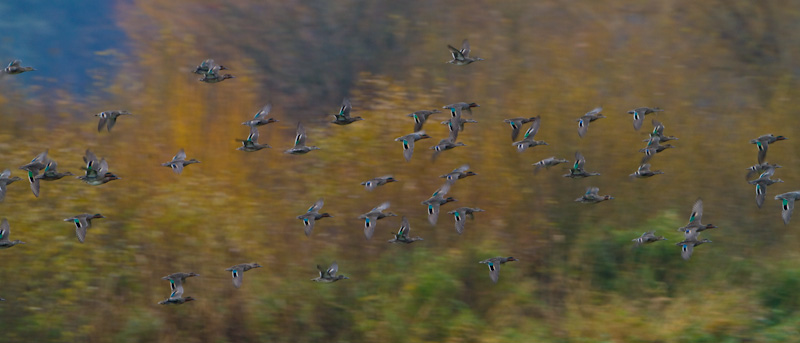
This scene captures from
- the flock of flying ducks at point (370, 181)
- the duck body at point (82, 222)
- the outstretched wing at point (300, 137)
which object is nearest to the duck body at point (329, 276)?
the flock of flying ducks at point (370, 181)

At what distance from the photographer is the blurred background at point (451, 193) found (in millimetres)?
15391

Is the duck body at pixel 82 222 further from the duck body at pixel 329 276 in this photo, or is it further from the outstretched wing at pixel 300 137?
the duck body at pixel 329 276

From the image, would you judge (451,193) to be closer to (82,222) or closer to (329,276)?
(329,276)

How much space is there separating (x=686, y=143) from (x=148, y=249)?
8231 mm

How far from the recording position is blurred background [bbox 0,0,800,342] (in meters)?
15.4

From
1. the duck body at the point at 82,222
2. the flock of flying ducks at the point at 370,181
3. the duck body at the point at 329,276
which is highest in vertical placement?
the flock of flying ducks at the point at 370,181

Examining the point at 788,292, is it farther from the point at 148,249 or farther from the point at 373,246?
the point at 148,249

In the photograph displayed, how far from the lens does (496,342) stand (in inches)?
587

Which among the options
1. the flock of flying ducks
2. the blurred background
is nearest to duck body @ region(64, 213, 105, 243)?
the flock of flying ducks

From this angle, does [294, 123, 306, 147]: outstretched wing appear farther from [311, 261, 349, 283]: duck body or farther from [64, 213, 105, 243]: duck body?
[64, 213, 105, 243]: duck body

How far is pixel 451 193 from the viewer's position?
1697 cm

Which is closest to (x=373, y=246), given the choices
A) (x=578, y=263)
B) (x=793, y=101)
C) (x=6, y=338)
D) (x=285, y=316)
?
(x=285, y=316)

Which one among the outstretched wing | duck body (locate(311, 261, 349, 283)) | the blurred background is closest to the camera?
duck body (locate(311, 261, 349, 283))

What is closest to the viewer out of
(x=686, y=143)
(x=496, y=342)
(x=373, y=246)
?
(x=496, y=342)
